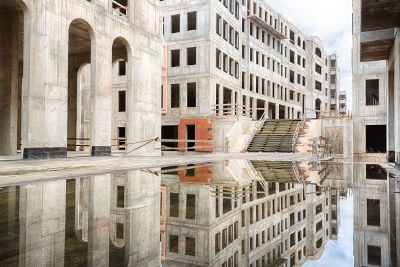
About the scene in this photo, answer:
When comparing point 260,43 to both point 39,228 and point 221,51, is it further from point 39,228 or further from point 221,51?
point 39,228

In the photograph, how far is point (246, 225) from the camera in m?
4.54

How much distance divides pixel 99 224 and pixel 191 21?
112 ft

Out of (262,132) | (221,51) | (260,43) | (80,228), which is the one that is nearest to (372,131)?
(262,132)

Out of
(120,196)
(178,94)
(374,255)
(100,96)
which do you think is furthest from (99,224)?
(178,94)

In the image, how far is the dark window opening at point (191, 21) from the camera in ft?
118

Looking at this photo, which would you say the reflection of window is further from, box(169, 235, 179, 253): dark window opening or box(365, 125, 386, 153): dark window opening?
box(365, 125, 386, 153): dark window opening

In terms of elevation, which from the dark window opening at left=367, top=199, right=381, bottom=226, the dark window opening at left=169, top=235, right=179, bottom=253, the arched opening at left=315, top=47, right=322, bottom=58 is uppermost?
the arched opening at left=315, top=47, right=322, bottom=58

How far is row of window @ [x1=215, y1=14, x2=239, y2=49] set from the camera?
36688 millimetres

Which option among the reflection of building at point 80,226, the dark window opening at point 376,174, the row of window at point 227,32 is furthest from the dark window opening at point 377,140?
the reflection of building at point 80,226

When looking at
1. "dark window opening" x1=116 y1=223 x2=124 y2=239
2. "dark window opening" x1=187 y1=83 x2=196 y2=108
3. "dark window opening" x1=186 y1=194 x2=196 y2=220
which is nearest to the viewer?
"dark window opening" x1=116 y1=223 x2=124 y2=239

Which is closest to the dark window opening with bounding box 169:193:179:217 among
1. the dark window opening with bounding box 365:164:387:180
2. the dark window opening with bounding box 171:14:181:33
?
the dark window opening with bounding box 365:164:387:180

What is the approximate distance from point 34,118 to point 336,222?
14465mm

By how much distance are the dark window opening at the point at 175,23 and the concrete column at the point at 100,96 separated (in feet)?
57.2

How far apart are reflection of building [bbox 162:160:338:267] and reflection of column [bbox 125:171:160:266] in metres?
0.17
